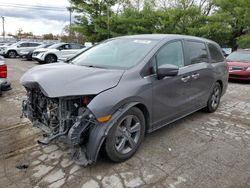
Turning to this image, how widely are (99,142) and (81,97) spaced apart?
0.54m

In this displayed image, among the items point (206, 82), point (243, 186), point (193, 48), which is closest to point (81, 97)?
point (243, 186)

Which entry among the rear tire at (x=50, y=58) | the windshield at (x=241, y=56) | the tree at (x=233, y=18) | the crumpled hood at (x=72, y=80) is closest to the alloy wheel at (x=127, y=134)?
the crumpled hood at (x=72, y=80)

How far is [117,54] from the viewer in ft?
11.3

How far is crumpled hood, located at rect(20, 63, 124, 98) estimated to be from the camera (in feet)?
8.08

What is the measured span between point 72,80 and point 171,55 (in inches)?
67.8

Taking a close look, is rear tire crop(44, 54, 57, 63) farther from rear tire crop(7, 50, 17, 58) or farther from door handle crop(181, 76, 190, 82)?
door handle crop(181, 76, 190, 82)

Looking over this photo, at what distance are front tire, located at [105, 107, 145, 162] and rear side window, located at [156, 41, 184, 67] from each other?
91 cm

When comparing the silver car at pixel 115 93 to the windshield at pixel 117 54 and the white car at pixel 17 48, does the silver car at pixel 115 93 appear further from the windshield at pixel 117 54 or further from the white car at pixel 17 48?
the white car at pixel 17 48

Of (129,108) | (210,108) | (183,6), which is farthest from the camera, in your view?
(183,6)

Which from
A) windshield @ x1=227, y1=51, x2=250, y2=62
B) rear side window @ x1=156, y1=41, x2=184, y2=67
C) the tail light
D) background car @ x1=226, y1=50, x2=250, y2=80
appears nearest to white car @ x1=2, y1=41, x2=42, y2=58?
the tail light

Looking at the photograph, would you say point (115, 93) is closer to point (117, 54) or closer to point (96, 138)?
point (96, 138)

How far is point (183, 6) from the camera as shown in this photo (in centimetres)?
1952

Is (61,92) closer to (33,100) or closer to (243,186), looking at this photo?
(33,100)

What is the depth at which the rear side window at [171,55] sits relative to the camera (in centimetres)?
332
